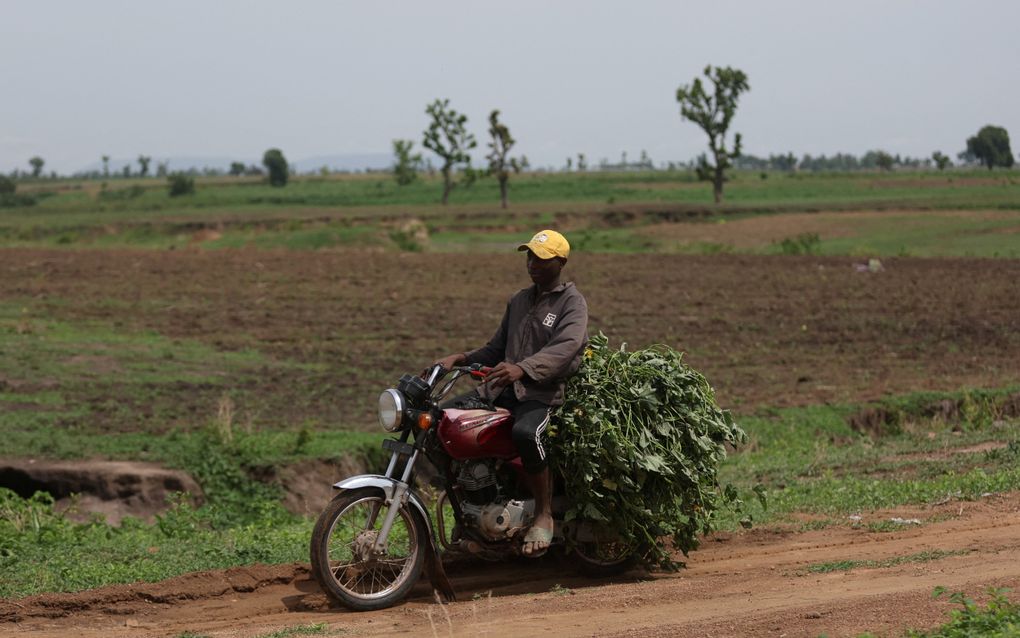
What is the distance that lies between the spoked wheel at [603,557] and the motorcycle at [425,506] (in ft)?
0.50

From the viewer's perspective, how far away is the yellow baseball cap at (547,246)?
293 inches

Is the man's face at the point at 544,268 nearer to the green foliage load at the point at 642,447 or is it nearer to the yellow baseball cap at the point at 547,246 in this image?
the yellow baseball cap at the point at 547,246

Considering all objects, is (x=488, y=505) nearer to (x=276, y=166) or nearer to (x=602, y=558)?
(x=602, y=558)

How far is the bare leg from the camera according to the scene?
7.53 metres

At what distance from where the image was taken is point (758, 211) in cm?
6288

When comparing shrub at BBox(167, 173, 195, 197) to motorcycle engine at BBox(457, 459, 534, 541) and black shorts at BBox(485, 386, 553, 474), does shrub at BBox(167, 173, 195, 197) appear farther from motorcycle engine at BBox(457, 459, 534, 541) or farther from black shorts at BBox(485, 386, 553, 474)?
black shorts at BBox(485, 386, 553, 474)

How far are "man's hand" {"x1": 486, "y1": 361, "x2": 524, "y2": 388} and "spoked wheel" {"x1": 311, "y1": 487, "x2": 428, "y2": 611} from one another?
3.19ft

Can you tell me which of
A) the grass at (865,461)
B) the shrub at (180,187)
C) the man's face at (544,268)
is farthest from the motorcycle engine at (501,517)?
the shrub at (180,187)

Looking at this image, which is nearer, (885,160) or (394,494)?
(394,494)

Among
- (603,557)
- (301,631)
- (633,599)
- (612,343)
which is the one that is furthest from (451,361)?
(612,343)

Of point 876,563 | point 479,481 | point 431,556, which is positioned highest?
point 479,481

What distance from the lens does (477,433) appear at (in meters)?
7.28

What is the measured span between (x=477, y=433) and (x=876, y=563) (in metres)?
2.66

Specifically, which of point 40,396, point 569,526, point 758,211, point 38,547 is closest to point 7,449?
point 40,396
